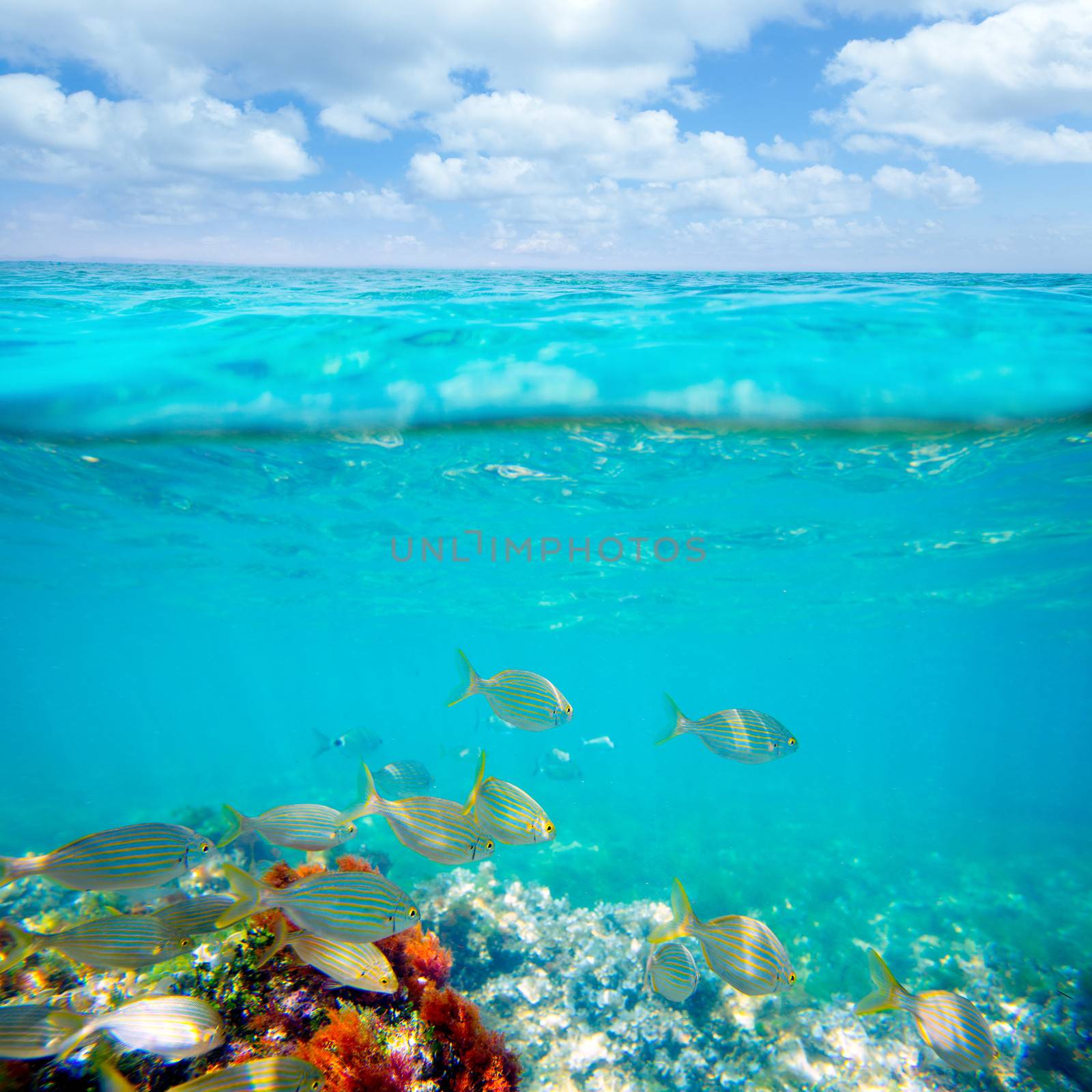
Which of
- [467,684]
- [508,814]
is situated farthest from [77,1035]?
[467,684]

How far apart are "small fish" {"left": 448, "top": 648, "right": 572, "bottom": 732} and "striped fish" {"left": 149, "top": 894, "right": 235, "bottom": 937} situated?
2.14 m

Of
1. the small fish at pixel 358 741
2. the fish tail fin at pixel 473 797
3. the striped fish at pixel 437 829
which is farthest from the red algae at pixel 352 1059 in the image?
the small fish at pixel 358 741

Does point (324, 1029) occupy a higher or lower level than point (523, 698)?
lower

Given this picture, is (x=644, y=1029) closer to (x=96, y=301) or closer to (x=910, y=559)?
(x=96, y=301)

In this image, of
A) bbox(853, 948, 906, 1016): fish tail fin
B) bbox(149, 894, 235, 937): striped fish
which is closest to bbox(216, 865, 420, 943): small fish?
bbox(149, 894, 235, 937): striped fish

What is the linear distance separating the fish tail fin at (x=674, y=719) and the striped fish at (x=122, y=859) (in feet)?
12.6

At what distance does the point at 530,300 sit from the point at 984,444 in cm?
933

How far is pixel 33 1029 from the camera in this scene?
3.55 meters

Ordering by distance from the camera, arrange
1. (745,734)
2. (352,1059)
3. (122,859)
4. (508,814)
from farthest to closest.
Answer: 1. (745,734)
2. (508,814)
3. (352,1059)
4. (122,859)

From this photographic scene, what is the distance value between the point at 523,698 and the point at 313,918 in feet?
7.49

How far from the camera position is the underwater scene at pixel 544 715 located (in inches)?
167

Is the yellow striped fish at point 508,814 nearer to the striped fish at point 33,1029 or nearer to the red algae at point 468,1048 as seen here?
the red algae at point 468,1048

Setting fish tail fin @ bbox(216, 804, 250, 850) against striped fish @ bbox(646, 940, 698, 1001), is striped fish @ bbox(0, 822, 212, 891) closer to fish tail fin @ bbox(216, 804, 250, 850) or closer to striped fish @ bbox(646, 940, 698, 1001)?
fish tail fin @ bbox(216, 804, 250, 850)

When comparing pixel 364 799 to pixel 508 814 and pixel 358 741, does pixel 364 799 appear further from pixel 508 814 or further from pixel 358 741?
pixel 358 741
